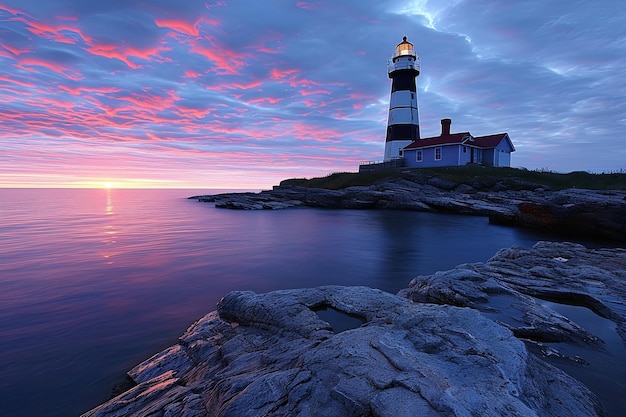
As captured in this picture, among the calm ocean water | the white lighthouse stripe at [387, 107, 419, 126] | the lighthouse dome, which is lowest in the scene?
the calm ocean water

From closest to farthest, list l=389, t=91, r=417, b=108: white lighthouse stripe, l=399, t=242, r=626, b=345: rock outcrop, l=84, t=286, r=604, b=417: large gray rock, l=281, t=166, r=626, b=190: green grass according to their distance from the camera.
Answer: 1. l=84, t=286, r=604, b=417: large gray rock
2. l=399, t=242, r=626, b=345: rock outcrop
3. l=281, t=166, r=626, b=190: green grass
4. l=389, t=91, r=417, b=108: white lighthouse stripe

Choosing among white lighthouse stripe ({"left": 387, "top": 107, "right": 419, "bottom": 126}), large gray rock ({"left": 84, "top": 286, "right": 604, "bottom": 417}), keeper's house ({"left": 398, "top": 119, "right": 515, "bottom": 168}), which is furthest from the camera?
white lighthouse stripe ({"left": 387, "top": 107, "right": 419, "bottom": 126})

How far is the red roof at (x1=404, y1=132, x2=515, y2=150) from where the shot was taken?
4803cm

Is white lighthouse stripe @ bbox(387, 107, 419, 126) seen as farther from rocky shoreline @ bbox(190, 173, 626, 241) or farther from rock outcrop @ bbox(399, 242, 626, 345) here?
rock outcrop @ bbox(399, 242, 626, 345)

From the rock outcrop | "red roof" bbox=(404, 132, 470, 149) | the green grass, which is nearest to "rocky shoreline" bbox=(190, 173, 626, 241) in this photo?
the green grass

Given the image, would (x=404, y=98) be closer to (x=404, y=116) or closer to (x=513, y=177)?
(x=404, y=116)

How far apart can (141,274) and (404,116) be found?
1885 inches

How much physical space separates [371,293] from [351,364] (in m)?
3.60

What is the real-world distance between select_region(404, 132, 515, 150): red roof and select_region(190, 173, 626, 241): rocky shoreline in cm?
774

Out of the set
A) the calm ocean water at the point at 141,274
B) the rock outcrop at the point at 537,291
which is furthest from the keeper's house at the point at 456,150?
the rock outcrop at the point at 537,291

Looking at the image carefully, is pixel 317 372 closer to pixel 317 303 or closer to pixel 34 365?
pixel 317 303

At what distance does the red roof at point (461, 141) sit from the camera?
4803cm

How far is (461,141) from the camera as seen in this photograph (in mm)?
47375

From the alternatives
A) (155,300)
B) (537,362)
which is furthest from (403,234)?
(537,362)
